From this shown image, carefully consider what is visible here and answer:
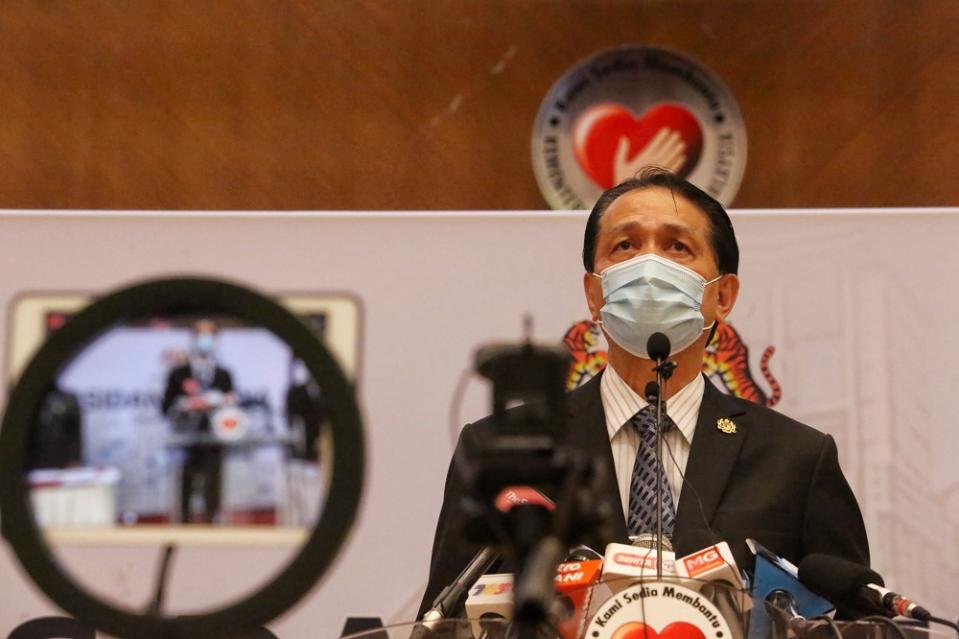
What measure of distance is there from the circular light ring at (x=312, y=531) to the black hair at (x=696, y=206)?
60.1 inches

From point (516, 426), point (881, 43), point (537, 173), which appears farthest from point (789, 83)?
point (516, 426)

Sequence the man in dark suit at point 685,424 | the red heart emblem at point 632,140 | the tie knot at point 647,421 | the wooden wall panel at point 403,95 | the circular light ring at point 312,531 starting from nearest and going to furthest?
the circular light ring at point 312,531 < the man in dark suit at point 685,424 < the tie knot at point 647,421 < the red heart emblem at point 632,140 < the wooden wall panel at point 403,95

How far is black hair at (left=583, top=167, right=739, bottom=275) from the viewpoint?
1.95 metres

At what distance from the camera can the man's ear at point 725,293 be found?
2031mm

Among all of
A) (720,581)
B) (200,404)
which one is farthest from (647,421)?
(200,404)

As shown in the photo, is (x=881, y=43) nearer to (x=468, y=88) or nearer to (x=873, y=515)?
(x=468, y=88)

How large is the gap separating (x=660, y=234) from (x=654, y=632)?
3.37 ft

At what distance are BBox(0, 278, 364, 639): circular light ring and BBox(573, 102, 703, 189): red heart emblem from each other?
9.01 feet

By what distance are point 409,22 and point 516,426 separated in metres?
2.99

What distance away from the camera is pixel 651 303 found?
1.91m

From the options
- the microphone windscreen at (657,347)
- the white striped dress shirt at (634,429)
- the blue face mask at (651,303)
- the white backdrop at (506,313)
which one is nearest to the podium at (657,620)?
the microphone windscreen at (657,347)

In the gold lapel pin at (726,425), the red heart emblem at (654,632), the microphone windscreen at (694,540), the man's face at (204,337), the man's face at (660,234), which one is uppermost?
the man's face at (660,234)

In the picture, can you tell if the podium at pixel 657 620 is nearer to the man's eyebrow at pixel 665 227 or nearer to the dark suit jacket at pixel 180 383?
the dark suit jacket at pixel 180 383

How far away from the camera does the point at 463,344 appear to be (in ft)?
9.11
